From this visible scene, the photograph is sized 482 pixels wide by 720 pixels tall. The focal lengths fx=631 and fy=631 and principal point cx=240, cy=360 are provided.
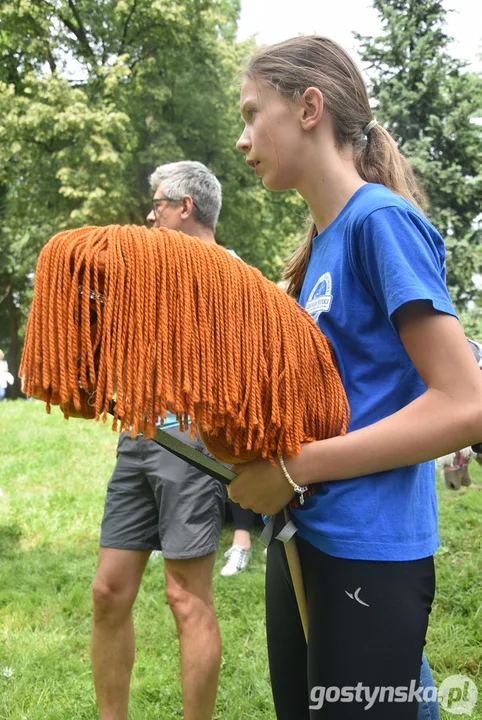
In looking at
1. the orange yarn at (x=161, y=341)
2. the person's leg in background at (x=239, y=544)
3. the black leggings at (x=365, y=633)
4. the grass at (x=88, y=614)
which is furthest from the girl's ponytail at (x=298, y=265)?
the person's leg in background at (x=239, y=544)

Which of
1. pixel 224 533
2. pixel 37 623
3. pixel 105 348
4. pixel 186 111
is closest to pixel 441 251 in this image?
pixel 105 348

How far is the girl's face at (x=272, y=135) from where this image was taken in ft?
3.98

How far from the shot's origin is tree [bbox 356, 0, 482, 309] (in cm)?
1143

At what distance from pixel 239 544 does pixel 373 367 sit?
11.0 feet

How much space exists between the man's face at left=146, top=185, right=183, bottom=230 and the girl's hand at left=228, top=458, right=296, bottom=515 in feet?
5.42

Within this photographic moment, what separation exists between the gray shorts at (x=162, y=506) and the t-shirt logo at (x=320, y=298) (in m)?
1.06

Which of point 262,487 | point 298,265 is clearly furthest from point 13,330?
point 262,487

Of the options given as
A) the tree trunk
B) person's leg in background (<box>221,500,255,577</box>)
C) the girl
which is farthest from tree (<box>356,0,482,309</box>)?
the tree trunk

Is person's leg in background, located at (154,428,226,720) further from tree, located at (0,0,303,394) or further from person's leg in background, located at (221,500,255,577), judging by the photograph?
tree, located at (0,0,303,394)

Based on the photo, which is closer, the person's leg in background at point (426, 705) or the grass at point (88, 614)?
the person's leg in background at point (426, 705)

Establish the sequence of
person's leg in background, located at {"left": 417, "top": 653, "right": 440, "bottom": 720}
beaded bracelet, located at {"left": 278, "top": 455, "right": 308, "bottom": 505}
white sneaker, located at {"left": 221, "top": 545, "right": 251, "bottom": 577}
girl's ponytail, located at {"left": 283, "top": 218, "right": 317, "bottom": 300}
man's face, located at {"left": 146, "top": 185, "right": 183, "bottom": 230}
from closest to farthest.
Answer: beaded bracelet, located at {"left": 278, "top": 455, "right": 308, "bottom": 505}
person's leg in background, located at {"left": 417, "top": 653, "right": 440, "bottom": 720}
girl's ponytail, located at {"left": 283, "top": 218, "right": 317, "bottom": 300}
man's face, located at {"left": 146, "top": 185, "right": 183, "bottom": 230}
white sneaker, located at {"left": 221, "top": 545, "right": 251, "bottom": 577}

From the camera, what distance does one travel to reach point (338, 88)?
4.05 feet

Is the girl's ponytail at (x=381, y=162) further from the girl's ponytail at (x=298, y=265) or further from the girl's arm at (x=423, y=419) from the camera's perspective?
the girl's arm at (x=423, y=419)

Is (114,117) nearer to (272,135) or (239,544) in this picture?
(239,544)
